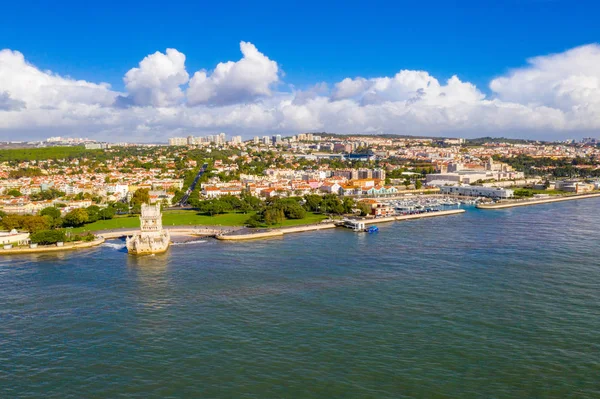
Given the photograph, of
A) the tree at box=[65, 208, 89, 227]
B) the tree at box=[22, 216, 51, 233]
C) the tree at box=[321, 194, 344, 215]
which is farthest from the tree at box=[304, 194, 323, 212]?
the tree at box=[22, 216, 51, 233]

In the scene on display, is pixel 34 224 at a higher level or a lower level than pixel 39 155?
lower

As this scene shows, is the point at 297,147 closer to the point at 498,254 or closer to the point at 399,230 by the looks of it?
the point at 399,230

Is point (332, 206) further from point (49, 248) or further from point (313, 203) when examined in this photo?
point (49, 248)

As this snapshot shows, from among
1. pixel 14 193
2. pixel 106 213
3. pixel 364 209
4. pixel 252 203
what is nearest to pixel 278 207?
pixel 252 203

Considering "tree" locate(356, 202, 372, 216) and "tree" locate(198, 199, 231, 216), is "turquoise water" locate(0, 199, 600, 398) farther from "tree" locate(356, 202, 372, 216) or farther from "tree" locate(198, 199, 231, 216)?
"tree" locate(356, 202, 372, 216)

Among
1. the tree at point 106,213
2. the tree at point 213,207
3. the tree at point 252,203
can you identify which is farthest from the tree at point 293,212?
the tree at point 106,213

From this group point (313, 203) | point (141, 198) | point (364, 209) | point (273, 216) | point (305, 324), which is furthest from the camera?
point (141, 198)

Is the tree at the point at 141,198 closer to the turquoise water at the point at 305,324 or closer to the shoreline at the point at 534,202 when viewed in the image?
the turquoise water at the point at 305,324
